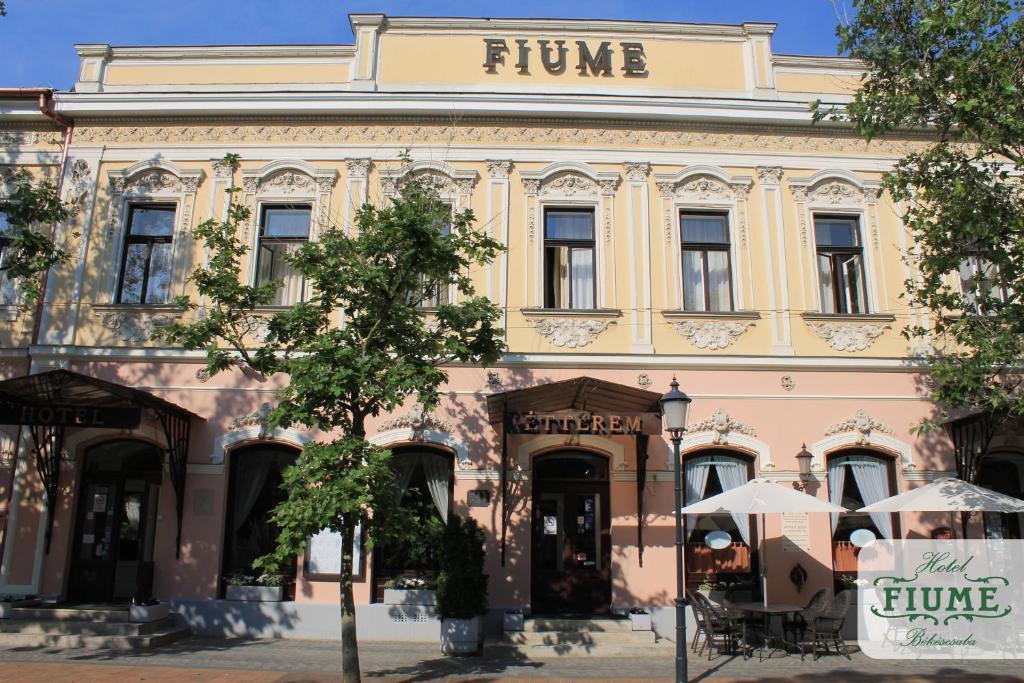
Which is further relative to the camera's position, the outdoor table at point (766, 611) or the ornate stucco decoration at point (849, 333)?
the ornate stucco decoration at point (849, 333)

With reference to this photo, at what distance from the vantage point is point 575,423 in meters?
10.9

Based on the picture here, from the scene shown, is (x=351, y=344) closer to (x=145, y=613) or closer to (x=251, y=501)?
(x=251, y=501)

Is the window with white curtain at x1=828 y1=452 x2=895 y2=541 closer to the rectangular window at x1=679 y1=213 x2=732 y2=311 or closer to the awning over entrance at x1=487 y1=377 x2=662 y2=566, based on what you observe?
the rectangular window at x1=679 y1=213 x2=732 y2=311

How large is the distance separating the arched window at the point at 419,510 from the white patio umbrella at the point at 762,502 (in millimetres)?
3828

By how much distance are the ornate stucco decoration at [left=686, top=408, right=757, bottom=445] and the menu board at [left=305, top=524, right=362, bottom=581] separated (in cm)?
560

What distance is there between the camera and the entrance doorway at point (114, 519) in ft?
39.4

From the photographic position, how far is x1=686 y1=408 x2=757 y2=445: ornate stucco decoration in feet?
40.0

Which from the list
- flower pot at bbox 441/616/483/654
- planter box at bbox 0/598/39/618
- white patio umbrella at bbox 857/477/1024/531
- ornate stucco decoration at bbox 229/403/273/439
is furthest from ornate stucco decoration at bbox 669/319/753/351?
planter box at bbox 0/598/39/618

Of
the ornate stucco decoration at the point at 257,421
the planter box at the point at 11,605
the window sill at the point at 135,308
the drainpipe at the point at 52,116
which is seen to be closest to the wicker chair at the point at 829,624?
the ornate stucco decoration at the point at 257,421

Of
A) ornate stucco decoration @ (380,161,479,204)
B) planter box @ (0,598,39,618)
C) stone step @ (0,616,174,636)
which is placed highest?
ornate stucco decoration @ (380,161,479,204)

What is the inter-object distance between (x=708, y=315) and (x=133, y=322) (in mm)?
9593

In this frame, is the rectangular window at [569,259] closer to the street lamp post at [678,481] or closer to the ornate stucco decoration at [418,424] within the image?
the ornate stucco decoration at [418,424]

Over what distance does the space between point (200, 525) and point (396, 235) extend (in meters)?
6.29

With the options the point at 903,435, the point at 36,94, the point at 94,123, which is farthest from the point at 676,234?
the point at 36,94
